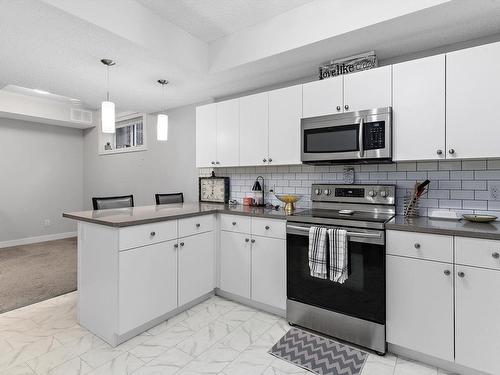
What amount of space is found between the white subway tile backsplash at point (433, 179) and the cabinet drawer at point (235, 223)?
677 millimetres

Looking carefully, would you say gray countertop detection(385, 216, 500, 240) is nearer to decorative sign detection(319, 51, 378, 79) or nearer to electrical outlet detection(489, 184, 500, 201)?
electrical outlet detection(489, 184, 500, 201)

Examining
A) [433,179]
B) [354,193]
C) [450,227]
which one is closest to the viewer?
[450,227]

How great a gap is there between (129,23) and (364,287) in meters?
2.67

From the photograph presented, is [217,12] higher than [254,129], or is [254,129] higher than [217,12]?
[217,12]

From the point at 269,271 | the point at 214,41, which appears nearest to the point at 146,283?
the point at 269,271

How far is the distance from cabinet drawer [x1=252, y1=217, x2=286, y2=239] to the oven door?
131mm

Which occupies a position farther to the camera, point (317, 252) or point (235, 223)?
point (235, 223)

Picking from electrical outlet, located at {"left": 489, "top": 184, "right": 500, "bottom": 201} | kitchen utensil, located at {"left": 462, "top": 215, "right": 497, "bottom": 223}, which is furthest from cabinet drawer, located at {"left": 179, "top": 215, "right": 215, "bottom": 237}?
electrical outlet, located at {"left": 489, "top": 184, "right": 500, "bottom": 201}

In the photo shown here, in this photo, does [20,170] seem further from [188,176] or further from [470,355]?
[470,355]

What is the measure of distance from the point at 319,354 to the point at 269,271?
2.46 ft

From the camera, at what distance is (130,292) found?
2094 mm

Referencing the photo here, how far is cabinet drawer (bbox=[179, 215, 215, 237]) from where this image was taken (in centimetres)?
251

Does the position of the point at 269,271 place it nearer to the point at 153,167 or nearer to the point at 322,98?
the point at 322,98

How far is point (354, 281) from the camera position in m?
2.02
